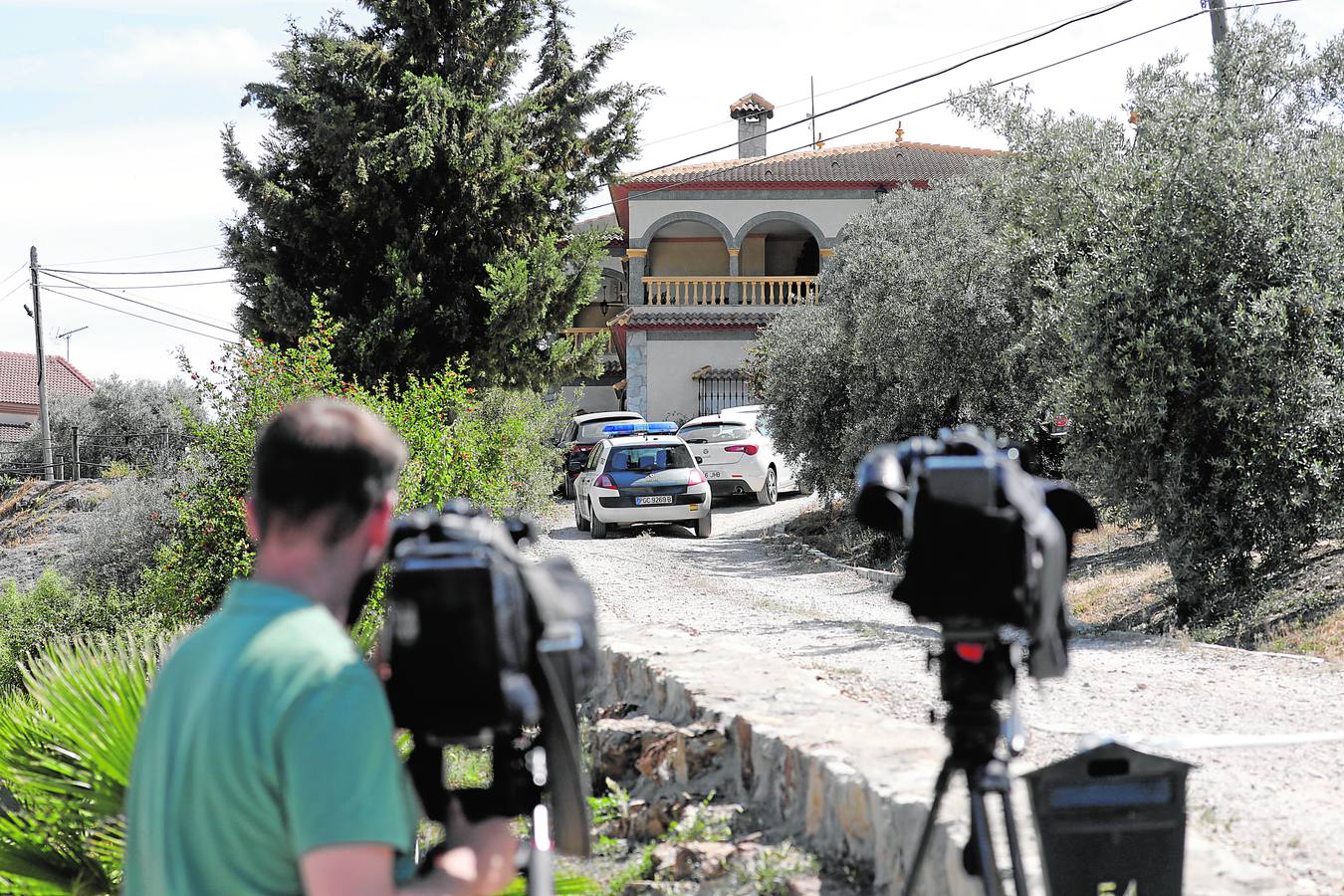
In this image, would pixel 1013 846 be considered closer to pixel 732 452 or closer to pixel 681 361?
pixel 732 452

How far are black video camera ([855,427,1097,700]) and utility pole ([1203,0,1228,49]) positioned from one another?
612 inches

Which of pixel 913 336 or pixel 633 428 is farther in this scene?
pixel 633 428

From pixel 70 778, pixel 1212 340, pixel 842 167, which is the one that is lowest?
pixel 70 778

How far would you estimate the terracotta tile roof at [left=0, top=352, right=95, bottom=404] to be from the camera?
6631cm

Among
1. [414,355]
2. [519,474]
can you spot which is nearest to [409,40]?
[414,355]

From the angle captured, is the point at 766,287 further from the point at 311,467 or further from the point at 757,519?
the point at 311,467

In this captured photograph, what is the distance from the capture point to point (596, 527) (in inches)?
712

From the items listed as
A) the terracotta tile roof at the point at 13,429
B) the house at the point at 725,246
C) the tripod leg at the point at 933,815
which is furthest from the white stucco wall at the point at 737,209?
the terracotta tile roof at the point at 13,429

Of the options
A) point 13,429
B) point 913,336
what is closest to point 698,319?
point 913,336

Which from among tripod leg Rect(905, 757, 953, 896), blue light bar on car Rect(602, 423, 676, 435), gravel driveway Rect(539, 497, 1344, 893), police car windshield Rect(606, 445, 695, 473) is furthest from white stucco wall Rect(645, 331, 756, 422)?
tripod leg Rect(905, 757, 953, 896)

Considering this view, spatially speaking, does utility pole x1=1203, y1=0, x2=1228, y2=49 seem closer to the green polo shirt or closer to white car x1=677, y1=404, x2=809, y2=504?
white car x1=677, y1=404, x2=809, y2=504

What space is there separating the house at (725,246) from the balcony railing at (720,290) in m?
0.04

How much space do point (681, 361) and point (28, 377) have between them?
166 ft

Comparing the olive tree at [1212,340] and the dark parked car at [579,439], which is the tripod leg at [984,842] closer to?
the olive tree at [1212,340]
